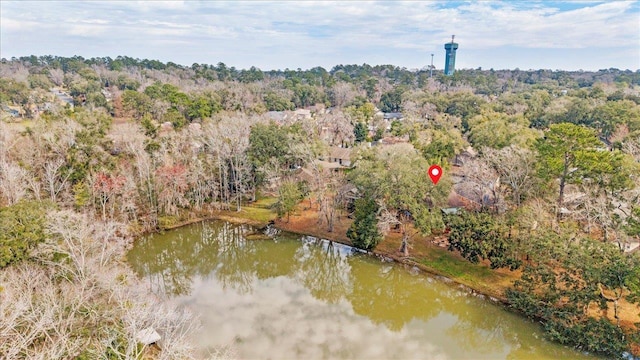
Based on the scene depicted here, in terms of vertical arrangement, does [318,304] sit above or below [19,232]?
below

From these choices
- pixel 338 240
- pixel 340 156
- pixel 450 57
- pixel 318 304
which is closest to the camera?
pixel 318 304

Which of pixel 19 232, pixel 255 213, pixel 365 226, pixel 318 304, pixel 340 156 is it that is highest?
pixel 19 232

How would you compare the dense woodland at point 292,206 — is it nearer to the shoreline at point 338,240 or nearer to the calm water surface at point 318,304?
the shoreline at point 338,240

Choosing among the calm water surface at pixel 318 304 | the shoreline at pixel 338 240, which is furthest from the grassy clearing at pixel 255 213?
the calm water surface at pixel 318 304

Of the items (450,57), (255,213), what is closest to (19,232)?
(255,213)

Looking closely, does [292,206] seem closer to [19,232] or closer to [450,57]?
[19,232]

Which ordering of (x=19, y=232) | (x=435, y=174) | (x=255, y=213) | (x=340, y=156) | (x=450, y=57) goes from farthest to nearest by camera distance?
(x=450, y=57), (x=340, y=156), (x=255, y=213), (x=435, y=174), (x=19, y=232)

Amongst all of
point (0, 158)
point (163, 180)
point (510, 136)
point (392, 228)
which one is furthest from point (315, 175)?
point (0, 158)

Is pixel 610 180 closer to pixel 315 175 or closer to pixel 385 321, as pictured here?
pixel 385 321

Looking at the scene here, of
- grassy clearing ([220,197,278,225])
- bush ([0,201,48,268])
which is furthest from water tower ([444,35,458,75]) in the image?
bush ([0,201,48,268])
